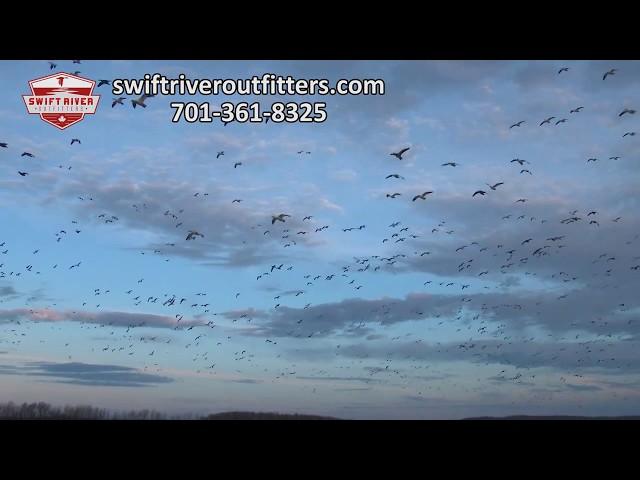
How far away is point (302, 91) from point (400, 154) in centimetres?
811

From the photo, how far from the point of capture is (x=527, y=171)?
118ft
